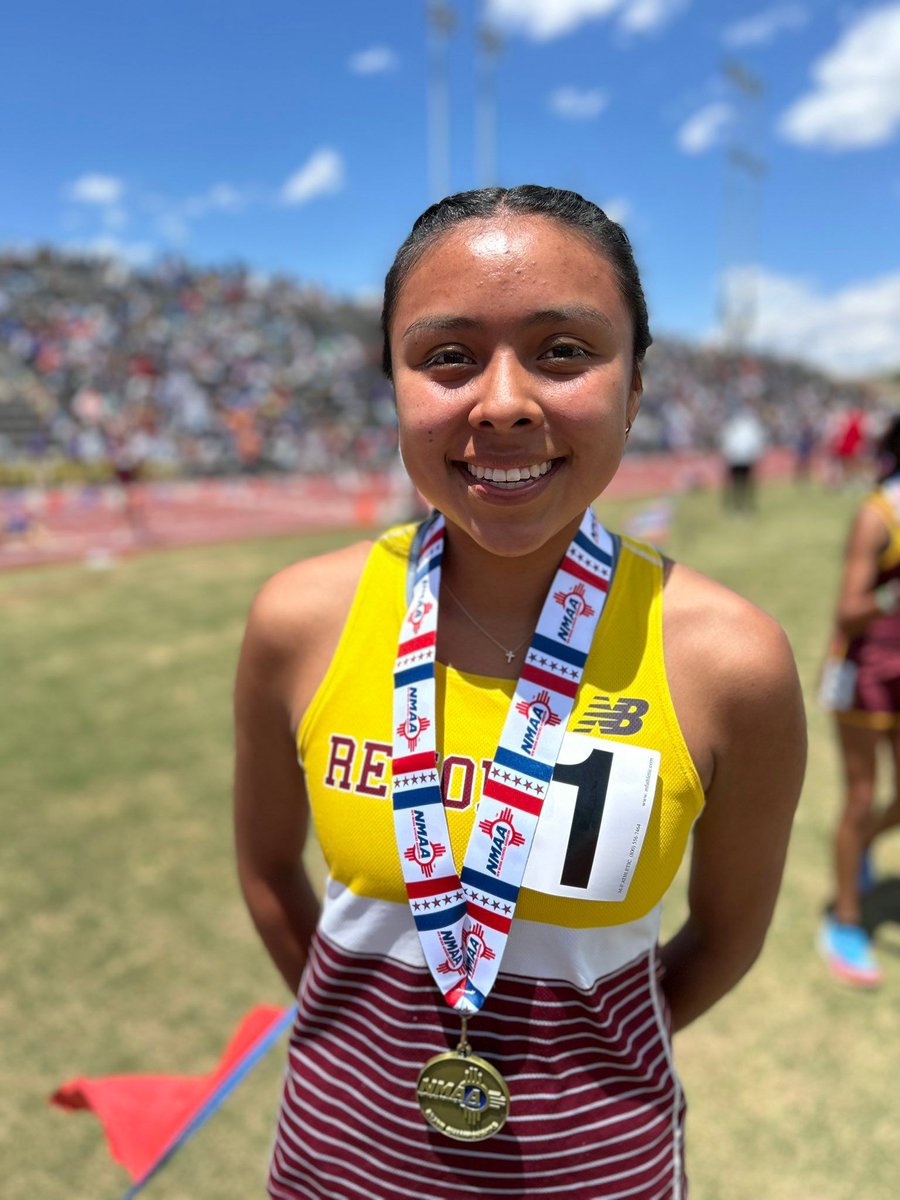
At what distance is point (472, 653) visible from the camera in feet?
4.25

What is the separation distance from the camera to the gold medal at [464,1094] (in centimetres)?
120

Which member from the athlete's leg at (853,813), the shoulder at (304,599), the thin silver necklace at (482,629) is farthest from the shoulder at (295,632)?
the athlete's leg at (853,813)

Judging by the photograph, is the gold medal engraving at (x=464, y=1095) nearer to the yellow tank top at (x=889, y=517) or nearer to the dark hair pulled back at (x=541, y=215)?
the dark hair pulled back at (x=541, y=215)

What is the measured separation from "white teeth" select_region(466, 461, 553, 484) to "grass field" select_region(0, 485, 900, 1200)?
7.68 ft

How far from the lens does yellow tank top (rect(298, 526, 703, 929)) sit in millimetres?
1179

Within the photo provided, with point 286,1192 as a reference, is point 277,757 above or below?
above

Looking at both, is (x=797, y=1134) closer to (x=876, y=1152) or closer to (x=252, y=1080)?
(x=876, y=1152)

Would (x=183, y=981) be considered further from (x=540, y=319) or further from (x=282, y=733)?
(x=540, y=319)

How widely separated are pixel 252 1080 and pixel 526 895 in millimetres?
2196

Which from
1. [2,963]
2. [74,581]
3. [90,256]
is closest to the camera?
[2,963]

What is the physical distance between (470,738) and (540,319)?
576mm

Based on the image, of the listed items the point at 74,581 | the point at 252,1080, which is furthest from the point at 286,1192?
the point at 74,581

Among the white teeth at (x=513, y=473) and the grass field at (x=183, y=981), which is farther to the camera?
the grass field at (x=183, y=981)

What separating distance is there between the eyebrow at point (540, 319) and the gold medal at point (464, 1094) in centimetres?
93
